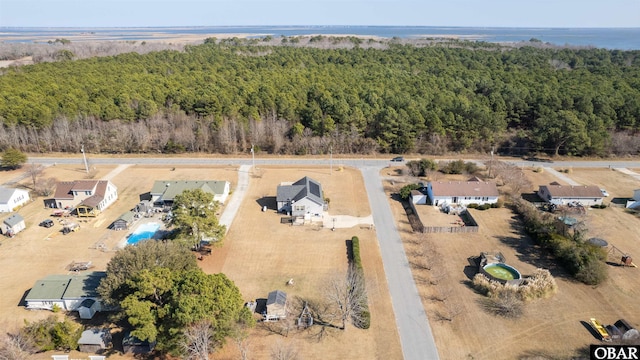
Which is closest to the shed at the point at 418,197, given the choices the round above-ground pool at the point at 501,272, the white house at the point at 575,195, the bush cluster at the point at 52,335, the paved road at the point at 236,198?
the round above-ground pool at the point at 501,272

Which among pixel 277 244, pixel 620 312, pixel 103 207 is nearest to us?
pixel 620 312

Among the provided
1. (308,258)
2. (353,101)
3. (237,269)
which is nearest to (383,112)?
(353,101)

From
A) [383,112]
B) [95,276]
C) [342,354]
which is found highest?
[383,112]

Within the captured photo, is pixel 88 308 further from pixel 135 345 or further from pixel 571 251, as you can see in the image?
pixel 571 251

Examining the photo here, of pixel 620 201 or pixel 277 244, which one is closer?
pixel 277 244

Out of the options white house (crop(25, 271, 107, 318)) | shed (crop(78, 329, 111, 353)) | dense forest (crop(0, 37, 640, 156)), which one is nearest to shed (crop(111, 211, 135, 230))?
white house (crop(25, 271, 107, 318))

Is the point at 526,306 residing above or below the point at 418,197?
below

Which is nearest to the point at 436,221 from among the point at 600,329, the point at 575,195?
the point at 575,195

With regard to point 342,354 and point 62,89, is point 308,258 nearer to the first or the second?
point 342,354
